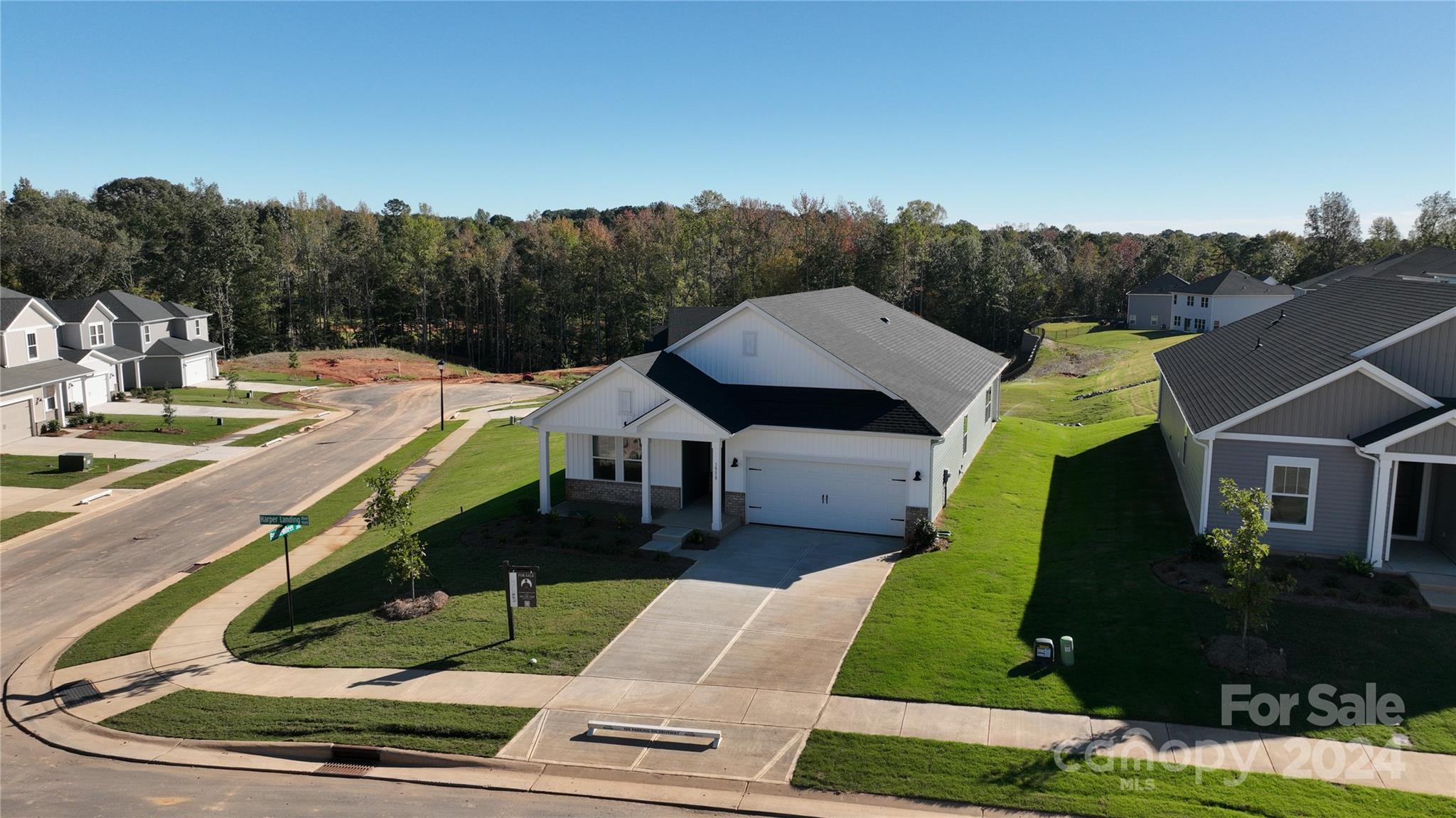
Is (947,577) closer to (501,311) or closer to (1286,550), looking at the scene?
(1286,550)

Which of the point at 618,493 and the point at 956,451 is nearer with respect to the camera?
the point at 618,493

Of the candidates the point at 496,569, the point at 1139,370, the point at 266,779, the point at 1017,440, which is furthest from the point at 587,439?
the point at 1139,370

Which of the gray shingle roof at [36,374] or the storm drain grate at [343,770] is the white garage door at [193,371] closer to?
the gray shingle roof at [36,374]

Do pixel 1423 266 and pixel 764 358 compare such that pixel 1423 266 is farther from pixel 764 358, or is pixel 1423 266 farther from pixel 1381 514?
pixel 764 358

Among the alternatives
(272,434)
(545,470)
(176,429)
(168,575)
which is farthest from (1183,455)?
(176,429)

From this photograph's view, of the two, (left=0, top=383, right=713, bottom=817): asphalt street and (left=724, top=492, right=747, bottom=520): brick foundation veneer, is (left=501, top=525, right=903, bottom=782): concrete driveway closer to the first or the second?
(left=0, top=383, right=713, bottom=817): asphalt street
